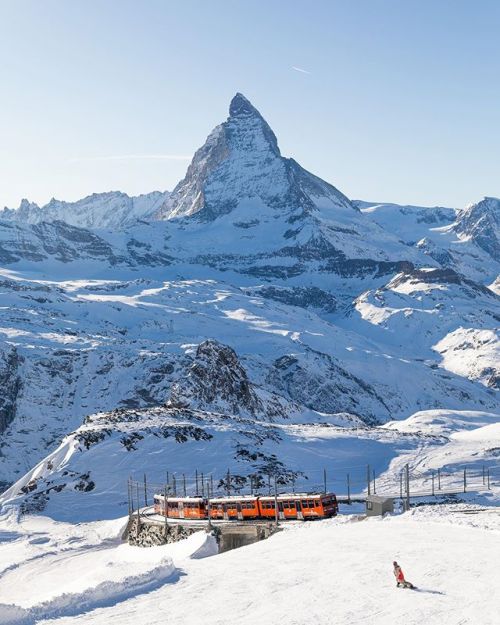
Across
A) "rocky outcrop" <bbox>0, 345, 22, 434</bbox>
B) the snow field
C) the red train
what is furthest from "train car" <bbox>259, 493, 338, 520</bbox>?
"rocky outcrop" <bbox>0, 345, 22, 434</bbox>

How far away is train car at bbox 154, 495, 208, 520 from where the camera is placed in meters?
75.2

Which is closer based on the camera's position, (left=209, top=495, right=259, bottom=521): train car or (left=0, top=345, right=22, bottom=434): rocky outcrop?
(left=209, top=495, right=259, bottom=521): train car

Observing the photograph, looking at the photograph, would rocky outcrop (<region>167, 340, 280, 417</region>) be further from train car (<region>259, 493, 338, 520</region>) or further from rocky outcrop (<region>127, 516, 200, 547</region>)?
train car (<region>259, 493, 338, 520</region>)

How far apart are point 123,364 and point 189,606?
150 metres

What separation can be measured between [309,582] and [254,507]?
29.1m

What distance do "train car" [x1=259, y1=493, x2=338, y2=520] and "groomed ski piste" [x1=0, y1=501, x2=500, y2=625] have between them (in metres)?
3.90

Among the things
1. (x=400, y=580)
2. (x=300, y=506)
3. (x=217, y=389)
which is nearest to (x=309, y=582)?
(x=400, y=580)

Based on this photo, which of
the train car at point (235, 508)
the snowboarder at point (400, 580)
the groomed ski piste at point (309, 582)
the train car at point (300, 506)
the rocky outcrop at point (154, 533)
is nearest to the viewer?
the groomed ski piste at point (309, 582)

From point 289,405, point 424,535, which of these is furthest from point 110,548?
point 289,405

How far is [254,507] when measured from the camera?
2847 inches

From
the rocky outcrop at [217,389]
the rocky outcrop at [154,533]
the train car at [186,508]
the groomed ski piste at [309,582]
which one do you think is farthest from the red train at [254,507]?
the rocky outcrop at [217,389]

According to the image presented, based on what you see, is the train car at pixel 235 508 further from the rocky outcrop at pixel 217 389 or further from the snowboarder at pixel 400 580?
the rocky outcrop at pixel 217 389

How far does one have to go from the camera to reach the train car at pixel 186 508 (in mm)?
75250

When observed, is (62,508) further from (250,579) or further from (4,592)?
(250,579)
